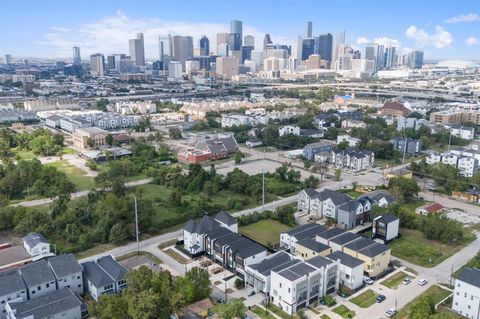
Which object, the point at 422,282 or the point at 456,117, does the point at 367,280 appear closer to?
the point at 422,282

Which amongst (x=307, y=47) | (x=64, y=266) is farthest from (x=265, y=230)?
(x=307, y=47)

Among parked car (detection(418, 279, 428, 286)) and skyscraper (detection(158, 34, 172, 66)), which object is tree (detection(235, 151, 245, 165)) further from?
skyscraper (detection(158, 34, 172, 66))

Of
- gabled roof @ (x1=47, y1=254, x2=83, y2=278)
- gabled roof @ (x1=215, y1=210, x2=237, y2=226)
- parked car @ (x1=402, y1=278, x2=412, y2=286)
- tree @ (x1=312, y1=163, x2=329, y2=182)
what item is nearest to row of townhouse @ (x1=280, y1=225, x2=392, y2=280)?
parked car @ (x1=402, y1=278, x2=412, y2=286)

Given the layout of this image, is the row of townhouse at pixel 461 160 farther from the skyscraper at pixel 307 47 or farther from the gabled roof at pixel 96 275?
the skyscraper at pixel 307 47

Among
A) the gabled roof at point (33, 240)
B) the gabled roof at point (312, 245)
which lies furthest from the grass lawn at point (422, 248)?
the gabled roof at point (33, 240)

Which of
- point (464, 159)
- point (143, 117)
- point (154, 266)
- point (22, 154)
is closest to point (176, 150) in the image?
point (22, 154)

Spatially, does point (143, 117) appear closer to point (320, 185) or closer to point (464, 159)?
point (320, 185)

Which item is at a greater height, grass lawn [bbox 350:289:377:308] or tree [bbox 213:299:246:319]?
tree [bbox 213:299:246:319]
